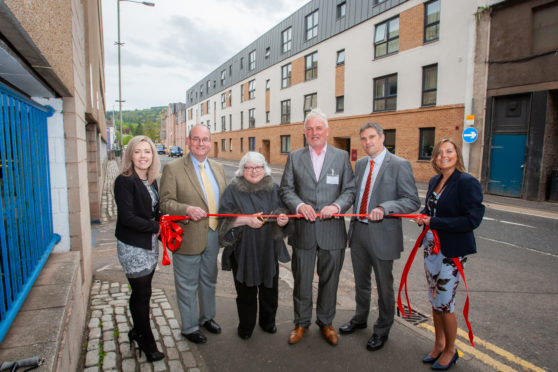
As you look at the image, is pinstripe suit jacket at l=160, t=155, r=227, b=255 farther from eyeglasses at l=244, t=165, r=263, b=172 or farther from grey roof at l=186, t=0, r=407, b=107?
grey roof at l=186, t=0, r=407, b=107

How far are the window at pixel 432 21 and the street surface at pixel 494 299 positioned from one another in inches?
510

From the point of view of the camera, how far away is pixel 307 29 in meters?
27.2

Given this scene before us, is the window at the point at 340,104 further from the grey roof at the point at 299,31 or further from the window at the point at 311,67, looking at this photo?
the grey roof at the point at 299,31

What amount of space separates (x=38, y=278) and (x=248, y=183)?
2021mm

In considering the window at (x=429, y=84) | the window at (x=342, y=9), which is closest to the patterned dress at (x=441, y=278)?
the window at (x=429, y=84)

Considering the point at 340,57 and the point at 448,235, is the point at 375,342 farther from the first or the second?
the point at 340,57

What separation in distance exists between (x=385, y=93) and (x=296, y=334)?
61.1 feet

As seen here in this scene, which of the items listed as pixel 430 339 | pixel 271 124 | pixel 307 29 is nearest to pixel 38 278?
pixel 430 339

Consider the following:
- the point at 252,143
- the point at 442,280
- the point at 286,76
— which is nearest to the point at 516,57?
the point at 442,280

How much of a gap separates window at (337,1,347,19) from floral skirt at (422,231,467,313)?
23017 mm

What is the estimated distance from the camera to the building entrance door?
13.3 metres

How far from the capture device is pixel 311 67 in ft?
88.4

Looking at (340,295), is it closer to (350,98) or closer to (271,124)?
(350,98)

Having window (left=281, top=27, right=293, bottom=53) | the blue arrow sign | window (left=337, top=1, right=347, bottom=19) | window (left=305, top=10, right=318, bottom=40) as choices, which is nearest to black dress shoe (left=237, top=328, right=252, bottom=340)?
the blue arrow sign
